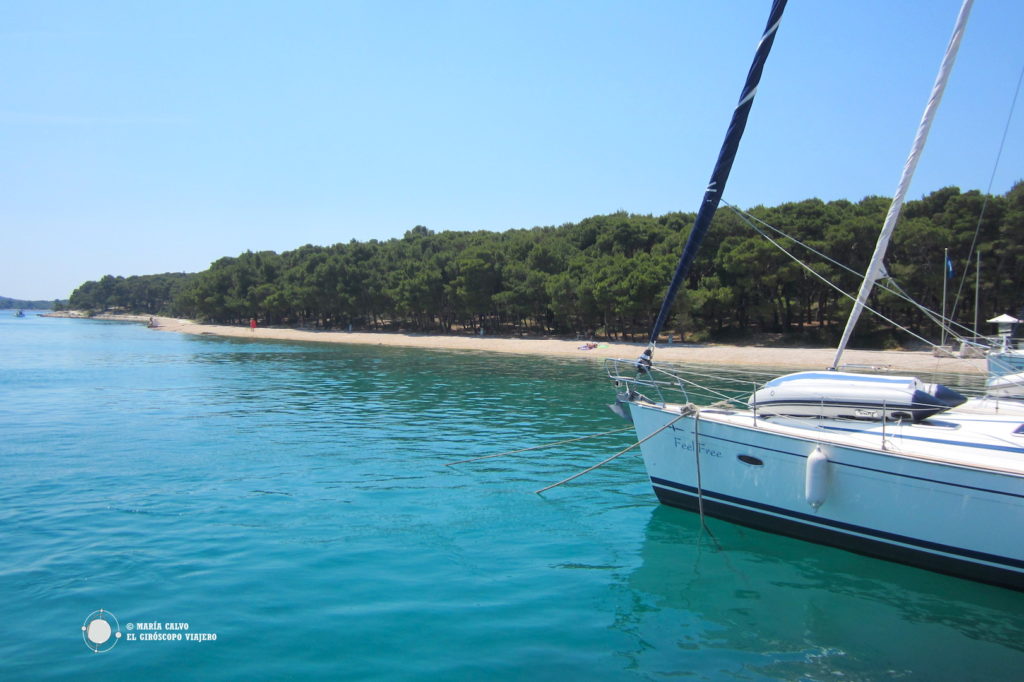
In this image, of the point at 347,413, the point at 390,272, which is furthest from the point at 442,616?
the point at 390,272

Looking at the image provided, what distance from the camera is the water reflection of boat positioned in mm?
7344

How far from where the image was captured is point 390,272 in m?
89.4

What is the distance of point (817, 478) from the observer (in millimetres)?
9430

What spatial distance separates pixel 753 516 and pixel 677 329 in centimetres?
5393

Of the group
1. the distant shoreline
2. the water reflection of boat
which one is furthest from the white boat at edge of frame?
the distant shoreline

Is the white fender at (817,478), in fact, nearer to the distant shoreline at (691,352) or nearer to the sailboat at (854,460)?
the sailboat at (854,460)

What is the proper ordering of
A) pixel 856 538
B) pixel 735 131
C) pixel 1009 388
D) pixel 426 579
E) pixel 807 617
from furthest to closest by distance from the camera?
pixel 1009 388 → pixel 735 131 → pixel 856 538 → pixel 426 579 → pixel 807 617

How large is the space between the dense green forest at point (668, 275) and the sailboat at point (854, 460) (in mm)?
29981

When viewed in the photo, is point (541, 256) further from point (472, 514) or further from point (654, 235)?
point (472, 514)

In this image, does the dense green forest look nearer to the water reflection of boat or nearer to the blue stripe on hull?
the blue stripe on hull
